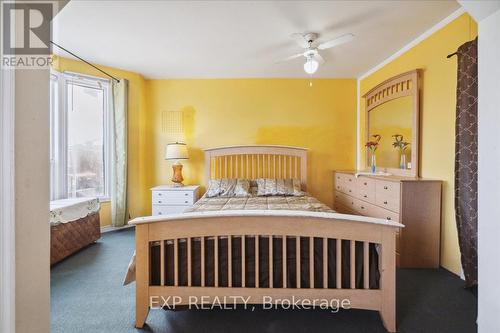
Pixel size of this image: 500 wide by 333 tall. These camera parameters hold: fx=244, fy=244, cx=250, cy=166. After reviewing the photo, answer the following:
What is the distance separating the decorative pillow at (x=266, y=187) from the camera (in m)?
3.39

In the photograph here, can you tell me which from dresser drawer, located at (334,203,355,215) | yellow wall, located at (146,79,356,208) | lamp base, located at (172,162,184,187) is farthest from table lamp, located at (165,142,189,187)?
dresser drawer, located at (334,203,355,215)

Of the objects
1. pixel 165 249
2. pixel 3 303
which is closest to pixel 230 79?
pixel 165 249

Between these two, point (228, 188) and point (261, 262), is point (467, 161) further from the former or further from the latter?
point (228, 188)

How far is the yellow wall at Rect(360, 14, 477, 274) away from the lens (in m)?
2.34

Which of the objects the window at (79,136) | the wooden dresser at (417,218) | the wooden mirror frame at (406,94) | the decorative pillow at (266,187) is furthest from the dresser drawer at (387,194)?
the window at (79,136)

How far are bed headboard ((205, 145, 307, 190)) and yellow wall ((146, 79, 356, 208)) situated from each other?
8.8 inches

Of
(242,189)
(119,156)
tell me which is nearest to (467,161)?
(242,189)

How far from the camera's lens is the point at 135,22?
2.46 meters

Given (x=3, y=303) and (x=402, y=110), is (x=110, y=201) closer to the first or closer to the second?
(x=3, y=303)

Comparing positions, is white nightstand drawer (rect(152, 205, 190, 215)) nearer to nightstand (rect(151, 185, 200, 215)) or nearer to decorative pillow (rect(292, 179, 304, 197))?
nightstand (rect(151, 185, 200, 215))

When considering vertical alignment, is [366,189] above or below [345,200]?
above

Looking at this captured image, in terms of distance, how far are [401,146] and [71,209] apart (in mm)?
4050

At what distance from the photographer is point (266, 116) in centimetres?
414

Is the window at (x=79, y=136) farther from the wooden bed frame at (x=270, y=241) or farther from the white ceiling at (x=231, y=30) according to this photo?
the wooden bed frame at (x=270, y=241)
